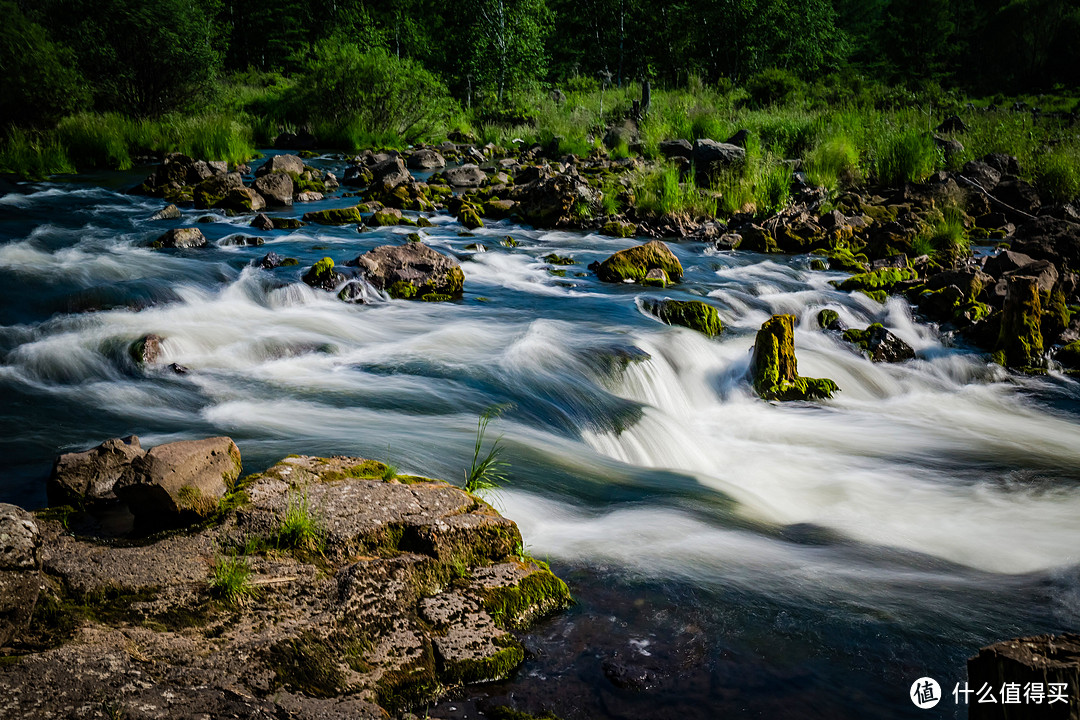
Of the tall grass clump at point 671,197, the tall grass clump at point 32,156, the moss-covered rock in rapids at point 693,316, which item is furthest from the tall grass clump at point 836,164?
the tall grass clump at point 32,156

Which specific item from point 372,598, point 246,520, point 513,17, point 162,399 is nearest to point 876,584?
point 372,598

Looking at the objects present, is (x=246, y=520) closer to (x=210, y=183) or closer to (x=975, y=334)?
(x=975, y=334)

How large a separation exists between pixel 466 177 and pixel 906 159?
10.5 metres

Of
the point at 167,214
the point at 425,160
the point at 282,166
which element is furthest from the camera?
the point at 425,160

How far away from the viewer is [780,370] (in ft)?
25.5

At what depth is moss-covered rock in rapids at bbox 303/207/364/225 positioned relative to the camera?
47.0 ft

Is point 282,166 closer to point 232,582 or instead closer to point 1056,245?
point 1056,245

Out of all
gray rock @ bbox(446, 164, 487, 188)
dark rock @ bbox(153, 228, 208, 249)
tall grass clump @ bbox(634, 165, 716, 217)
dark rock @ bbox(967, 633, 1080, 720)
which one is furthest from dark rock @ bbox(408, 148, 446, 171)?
dark rock @ bbox(967, 633, 1080, 720)

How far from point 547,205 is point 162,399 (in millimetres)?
9984

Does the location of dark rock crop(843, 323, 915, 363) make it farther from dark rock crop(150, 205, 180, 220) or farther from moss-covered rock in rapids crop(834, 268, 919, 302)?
dark rock crop(150, 205, 180, 220)

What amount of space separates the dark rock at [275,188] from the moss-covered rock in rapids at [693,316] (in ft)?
32.7

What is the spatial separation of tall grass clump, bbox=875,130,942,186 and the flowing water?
662cm

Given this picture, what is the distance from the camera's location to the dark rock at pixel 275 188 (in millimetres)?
15828

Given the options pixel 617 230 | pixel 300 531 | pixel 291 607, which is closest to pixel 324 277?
pixel 617 230
